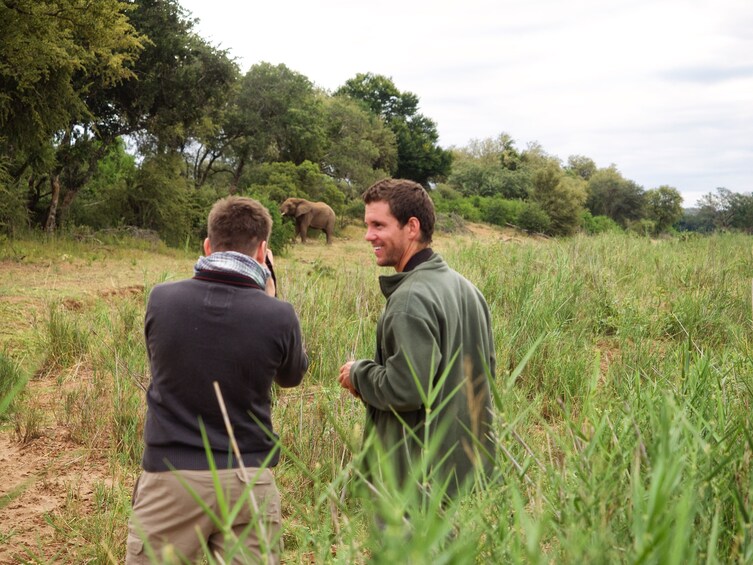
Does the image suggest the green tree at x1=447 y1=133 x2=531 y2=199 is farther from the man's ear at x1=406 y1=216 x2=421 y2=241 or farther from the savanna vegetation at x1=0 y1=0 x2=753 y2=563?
the man's ear at x1=406 y1=216 x2=421 y2=241

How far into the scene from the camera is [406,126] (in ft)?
158

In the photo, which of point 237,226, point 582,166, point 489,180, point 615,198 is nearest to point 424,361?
point 237,226

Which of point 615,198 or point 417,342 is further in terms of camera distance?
point 615,198

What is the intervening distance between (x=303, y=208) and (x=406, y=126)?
92.6ft

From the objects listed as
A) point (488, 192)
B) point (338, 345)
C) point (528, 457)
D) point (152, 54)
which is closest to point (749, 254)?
point (338, 345)

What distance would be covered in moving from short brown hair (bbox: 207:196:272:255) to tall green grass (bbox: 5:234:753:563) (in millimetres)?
753

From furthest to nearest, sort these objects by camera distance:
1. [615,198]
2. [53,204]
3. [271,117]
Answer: [615,198], [271,117], [53,204]

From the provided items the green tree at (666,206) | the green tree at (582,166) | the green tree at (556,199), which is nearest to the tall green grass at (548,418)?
the green tree at (556,199)

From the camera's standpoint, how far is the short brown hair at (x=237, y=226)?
2.48m

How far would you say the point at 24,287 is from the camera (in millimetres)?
9484

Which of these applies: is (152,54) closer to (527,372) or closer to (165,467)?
(527,372)

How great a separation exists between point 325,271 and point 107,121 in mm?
9620

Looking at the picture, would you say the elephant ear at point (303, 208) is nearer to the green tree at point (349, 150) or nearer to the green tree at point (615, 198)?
the green tree at point (349, 150)

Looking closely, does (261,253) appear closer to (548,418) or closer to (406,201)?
(406,201)
